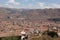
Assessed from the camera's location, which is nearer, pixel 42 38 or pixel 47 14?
pixel 42 38

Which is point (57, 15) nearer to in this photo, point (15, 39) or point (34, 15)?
point (34, 15)

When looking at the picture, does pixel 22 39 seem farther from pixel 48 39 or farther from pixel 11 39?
pixel 48 39

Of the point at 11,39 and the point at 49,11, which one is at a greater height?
the point at 11,39

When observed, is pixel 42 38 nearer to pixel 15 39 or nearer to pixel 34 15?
pixel 15 39

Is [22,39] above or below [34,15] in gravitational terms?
above

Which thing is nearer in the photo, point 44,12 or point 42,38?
point 42,38

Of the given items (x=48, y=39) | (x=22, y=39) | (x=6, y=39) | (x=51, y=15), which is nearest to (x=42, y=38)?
(x=48, y=39)

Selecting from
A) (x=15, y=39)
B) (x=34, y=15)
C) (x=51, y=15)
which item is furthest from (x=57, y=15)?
(x=15, y=39)

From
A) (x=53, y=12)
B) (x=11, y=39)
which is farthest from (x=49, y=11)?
(x=11, y=39)
